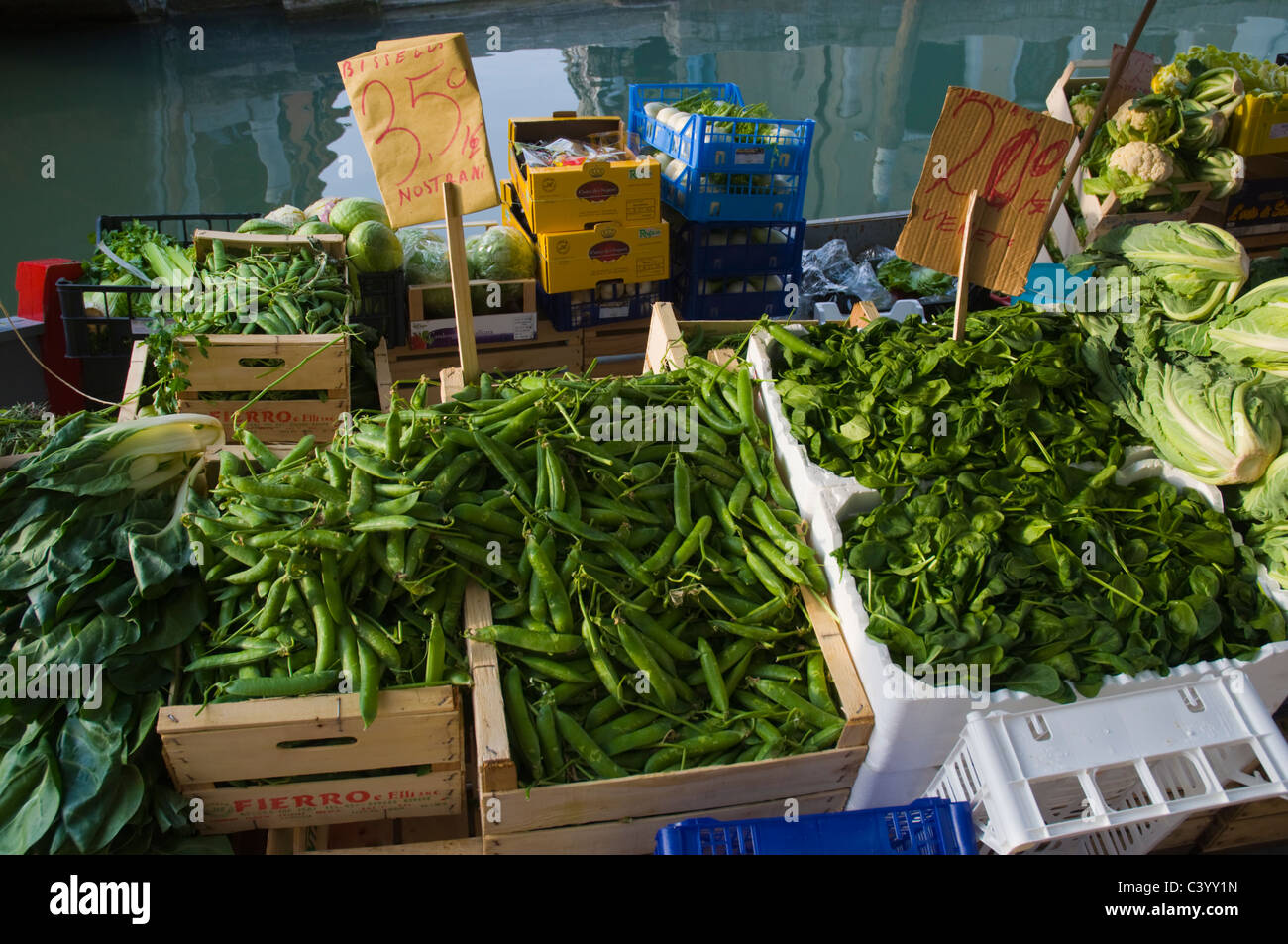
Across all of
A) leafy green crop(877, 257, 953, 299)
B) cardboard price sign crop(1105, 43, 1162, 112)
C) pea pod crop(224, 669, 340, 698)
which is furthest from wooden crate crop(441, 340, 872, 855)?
cardboard price sign crop(1105, 43, 1162, 112)

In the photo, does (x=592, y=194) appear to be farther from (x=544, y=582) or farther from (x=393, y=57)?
(x=544, y=582)

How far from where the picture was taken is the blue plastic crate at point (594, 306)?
4832 millimetres

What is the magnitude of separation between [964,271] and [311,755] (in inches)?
105

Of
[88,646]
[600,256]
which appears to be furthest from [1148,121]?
[88,646]

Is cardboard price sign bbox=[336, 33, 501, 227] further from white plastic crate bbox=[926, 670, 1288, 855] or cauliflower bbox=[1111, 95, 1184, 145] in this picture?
cauliflower bbox=[1111, 95, 1184, 145]

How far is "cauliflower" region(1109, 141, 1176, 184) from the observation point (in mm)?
4371

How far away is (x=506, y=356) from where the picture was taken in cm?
480

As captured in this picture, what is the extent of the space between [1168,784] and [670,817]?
142 centimetres

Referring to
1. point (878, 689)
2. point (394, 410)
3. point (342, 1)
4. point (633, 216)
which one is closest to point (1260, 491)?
point (878, 689)

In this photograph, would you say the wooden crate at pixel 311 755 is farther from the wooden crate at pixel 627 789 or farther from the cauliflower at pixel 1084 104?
the cauliflower at pixel 1084 104

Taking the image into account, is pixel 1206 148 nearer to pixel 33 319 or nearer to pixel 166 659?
pixel 166 659

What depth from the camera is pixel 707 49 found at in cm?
1568

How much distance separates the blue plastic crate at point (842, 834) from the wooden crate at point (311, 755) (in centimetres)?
70

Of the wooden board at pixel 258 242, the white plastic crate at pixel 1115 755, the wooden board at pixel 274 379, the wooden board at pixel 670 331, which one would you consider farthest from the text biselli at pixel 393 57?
the white plastic crate at pixel 1115 755
